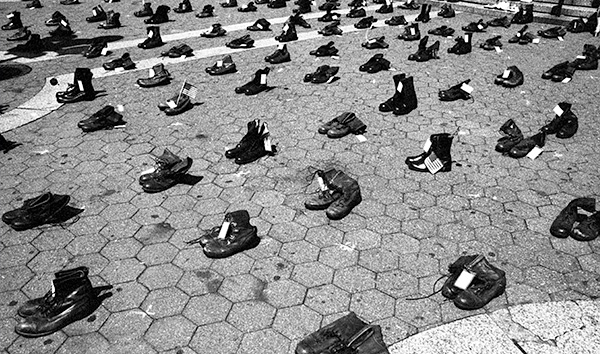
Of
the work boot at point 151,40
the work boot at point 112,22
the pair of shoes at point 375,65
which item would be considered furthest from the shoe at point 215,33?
the pair of shoes at point 375,65

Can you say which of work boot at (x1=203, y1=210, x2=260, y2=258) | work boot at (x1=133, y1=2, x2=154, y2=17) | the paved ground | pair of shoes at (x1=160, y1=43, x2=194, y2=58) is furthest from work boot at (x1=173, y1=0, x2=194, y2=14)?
work boot at (x1=203, y1=210, x2=260, y2=258)

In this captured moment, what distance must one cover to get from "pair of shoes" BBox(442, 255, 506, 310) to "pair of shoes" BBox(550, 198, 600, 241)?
108cm

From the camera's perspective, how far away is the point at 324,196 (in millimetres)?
5180

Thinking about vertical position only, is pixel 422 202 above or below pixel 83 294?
below

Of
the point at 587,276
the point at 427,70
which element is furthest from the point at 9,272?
the point at 427,70

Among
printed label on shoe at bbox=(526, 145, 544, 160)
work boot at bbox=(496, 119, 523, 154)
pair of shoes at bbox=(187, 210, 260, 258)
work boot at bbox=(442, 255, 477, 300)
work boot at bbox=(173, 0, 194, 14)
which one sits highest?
work boot at bbox=(173, 0, 194, 14)

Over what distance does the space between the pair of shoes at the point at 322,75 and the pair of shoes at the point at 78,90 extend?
13.3 ft

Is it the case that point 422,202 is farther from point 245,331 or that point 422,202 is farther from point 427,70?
point 427,70

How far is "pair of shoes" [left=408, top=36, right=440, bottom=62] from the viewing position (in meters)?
9.73

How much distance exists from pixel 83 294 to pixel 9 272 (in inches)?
43.4

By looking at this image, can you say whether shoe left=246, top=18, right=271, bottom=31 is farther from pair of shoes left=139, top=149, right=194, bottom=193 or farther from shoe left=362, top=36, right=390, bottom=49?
pair of shoes left=139, top=149, right=194, bottom=193

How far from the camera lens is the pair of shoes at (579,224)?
4.57 metres

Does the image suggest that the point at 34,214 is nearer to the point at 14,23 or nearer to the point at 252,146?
the point at 252,146

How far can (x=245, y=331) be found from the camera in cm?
365
